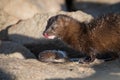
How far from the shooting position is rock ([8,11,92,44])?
12281 millimetres

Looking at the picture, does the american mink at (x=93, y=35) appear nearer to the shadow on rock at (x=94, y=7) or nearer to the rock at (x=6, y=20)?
the shadow on rock at (x=94, y=7)

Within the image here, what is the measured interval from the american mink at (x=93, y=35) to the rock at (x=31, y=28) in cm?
211

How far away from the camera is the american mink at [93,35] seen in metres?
9.98

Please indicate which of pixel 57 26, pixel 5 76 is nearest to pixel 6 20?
pixel 57 26

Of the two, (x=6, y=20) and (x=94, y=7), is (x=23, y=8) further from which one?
(x=94, y=7)

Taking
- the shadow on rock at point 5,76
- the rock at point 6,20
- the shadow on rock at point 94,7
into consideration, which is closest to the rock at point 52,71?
the shadow on rock at point 5,76

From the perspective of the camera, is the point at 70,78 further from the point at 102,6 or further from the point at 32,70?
the point at 102,6

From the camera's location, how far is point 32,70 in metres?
9.12

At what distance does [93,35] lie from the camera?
33.2 feet

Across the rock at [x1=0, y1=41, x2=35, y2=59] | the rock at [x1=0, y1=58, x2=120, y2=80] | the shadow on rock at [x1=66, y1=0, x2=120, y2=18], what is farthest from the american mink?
the shadow on rock at [x1=66, y1=0, x2=120, y2=18]

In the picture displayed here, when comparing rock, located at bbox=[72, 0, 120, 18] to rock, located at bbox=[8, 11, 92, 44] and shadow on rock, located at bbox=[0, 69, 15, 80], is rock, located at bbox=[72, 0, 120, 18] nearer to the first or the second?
rock, located at bbox=[8, 11, 92, 44]

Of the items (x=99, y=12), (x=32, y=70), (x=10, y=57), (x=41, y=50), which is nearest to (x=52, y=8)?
(x=99, y=12)

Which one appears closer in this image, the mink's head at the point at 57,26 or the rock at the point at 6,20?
the mink's head at the point at 57,26

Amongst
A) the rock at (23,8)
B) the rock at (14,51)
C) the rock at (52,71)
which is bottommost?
the rock at (52,71)
